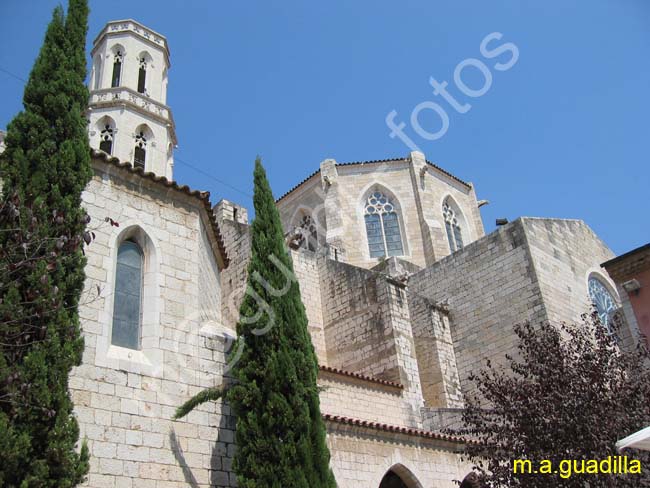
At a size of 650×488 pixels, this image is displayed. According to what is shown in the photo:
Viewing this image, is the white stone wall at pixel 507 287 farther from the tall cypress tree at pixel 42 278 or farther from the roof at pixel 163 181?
the tall cypress tree at pixel 42 278

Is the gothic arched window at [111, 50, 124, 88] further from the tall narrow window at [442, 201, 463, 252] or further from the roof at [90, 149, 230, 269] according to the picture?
the tall narrow window at [442, 201, 463, 252]

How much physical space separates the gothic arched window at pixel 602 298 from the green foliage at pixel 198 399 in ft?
45.2

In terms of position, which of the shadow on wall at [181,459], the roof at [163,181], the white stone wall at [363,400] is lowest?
the shadow on wall at [181,459]

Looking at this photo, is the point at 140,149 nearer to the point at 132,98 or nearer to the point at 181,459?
the point at 132,98

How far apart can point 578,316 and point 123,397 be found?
1373 cm

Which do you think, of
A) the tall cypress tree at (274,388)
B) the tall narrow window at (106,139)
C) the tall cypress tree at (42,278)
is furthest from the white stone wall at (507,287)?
the tall cypress tree at (42,278)

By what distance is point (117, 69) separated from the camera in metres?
22.1

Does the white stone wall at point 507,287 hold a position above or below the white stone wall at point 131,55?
below

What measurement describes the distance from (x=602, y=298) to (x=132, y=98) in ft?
53.6

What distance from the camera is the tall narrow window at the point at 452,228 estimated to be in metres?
27.0

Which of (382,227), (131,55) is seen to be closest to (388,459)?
(382,227)

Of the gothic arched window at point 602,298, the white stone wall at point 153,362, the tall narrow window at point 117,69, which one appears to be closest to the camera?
the white stone wall at point 153,362

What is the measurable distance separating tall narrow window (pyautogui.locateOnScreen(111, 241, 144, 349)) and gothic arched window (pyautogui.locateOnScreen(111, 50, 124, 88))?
48.8 ft

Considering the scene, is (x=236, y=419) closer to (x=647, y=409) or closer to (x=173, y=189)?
(x=173, y=189)
